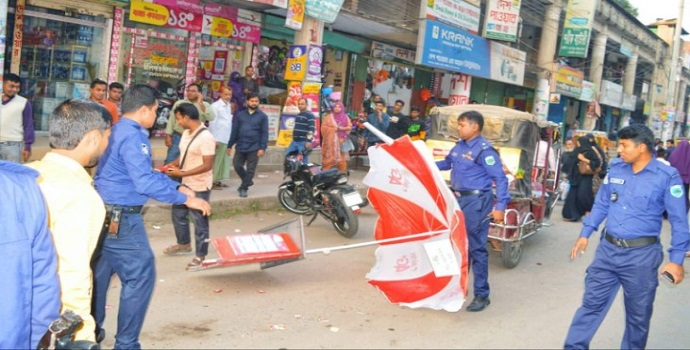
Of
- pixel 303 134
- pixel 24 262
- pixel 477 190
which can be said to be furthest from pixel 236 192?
pixel 24 262

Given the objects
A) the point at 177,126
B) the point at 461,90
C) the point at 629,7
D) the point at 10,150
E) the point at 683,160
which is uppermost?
the point at 629,7

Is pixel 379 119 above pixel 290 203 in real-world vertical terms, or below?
above

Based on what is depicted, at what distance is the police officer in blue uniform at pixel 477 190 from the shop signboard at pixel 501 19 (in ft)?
46.1

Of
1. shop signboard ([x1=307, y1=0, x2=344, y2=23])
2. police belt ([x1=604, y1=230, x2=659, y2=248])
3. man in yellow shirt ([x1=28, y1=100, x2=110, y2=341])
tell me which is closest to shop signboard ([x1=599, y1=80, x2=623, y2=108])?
shop signboard ([x1=307, y1=0, x2=344, y2=23])

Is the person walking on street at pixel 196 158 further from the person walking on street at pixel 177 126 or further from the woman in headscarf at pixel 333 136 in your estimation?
the woman in headscarf at pixel 333 136

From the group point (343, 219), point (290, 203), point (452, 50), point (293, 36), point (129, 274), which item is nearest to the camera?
point (129, 274)

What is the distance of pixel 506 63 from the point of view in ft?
72.3

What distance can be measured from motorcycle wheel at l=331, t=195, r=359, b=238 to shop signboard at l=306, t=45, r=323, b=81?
500 centimetres

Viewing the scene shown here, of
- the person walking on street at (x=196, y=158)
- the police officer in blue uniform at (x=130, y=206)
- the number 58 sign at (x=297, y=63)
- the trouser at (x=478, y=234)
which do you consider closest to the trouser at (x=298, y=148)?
the number 58 sign at (x=297, y=63)

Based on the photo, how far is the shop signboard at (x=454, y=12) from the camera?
17.1 metres

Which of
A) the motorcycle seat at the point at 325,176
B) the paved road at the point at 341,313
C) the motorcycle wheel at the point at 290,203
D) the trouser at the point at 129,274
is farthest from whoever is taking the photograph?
the motorcycle wheel at the point at 290,203

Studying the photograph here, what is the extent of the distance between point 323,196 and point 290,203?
1.09 metres

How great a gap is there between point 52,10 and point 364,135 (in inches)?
290

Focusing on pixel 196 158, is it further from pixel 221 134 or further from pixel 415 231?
pixel 221 134
